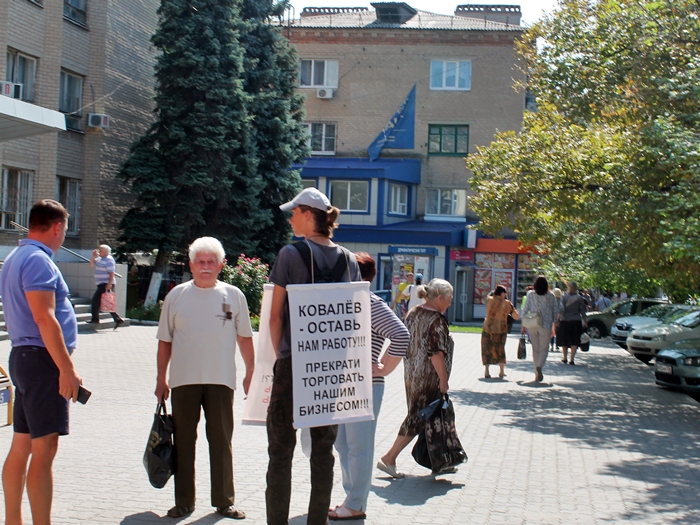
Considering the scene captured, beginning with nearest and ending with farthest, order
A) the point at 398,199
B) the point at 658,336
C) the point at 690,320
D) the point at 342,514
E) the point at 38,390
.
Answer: the point at 38,390, the point at 342,514, the point at 658,336, the point at 690,320, the point at 398,199

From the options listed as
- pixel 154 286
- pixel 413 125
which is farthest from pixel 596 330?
pixel 154 286

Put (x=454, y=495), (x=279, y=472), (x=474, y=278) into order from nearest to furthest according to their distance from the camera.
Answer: (x=279, y=472)
(x=454, y=495)
(x=474, y=278)

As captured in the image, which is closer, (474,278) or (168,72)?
(168,72)

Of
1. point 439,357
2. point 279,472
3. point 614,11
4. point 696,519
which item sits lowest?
point 696,519

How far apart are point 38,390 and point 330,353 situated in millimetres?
1604

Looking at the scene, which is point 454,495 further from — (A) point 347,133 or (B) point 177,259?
(A) point 347,133

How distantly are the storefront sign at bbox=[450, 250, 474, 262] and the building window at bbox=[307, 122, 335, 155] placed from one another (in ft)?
26.8

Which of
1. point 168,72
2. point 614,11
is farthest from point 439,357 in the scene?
point 168,72

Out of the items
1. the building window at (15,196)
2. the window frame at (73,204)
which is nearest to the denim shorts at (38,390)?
the building window at (15,196)

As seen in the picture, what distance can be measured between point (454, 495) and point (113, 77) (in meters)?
23.5

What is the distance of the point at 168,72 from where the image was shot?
2570cm

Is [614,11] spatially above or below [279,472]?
above

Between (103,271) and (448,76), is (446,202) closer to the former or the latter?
(448,76)

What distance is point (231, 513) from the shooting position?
5.84 metres
